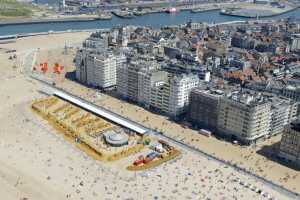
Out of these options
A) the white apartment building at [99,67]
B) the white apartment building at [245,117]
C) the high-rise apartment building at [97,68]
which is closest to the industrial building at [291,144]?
the white apartment building at [245,117]

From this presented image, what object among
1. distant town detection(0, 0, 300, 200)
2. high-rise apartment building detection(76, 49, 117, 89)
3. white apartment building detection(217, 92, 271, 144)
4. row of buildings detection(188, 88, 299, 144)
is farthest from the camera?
high-rise apartment building detection(76, 49, 117, 89)

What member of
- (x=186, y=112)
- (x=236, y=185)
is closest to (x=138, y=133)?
(x=186, y=112)

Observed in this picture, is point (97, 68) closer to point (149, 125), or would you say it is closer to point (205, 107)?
point (149, 125)

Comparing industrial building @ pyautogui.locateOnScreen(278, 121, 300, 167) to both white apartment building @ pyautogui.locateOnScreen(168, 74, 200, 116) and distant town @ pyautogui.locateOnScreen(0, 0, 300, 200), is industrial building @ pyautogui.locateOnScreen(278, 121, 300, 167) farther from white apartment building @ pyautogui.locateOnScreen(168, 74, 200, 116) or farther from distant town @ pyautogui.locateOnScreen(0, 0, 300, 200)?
white apartment building @ pyautogui.locateOnScreen(168, 74, 200, 116)

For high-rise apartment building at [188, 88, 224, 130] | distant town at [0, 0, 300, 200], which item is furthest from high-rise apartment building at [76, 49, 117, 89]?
high-rise apartment building at [188, 88, 224, 130]

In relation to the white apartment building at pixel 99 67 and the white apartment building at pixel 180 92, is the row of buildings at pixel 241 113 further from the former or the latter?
the white apartment building at pixel 99 67
